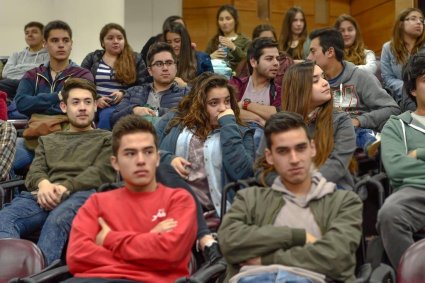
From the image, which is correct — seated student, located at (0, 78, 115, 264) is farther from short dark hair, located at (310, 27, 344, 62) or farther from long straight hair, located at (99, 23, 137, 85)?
short dark hair, located at (310, 27, 344, 62)

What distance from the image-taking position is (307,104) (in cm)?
292

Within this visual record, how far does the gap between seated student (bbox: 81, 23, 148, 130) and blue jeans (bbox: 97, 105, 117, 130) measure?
20 cm

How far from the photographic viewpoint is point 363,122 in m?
3.63

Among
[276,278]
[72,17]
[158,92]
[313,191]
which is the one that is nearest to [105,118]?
[158,92]

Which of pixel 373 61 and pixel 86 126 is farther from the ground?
pixel 373 61

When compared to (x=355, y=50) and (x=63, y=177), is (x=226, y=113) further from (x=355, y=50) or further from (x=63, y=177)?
(x=355, y=50)

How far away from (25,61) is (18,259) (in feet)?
11.0

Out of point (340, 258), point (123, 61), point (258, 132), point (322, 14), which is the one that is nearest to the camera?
point (340, 258)

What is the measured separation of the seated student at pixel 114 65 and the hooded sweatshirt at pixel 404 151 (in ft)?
6.46

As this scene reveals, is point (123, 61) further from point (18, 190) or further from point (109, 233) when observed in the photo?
point (109, 233)

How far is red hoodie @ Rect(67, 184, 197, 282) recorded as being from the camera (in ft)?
7.52

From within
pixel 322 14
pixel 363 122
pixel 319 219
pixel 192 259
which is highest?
pixel 322 14

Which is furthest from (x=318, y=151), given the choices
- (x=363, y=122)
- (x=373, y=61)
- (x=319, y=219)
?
(x=373, y=61)

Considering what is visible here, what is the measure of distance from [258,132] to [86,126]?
0.86 metres
